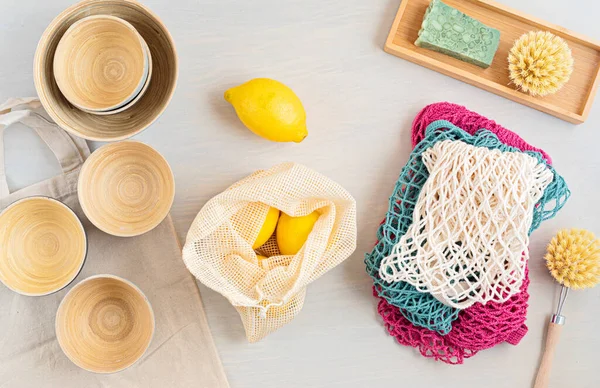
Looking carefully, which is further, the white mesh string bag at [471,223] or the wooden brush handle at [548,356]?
the wooden brush handle at [548,356]

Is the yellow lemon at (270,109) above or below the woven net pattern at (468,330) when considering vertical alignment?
above

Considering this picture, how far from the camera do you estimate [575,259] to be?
0.73m

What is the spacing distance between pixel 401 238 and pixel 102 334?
1.43ft

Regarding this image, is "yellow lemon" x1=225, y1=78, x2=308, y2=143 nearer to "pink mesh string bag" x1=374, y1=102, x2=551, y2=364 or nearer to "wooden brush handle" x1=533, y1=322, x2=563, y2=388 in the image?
"pink mesh string bag" x1=374, y1=102, x2=551, y2=364

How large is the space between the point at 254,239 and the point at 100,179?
0.23 meters

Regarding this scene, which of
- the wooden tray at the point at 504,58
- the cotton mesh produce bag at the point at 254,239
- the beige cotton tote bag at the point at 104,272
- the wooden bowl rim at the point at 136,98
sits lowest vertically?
the beige cotton tote bag at the point at 104,272

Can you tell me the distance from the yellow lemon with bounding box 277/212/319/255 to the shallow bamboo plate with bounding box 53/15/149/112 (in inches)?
10.4

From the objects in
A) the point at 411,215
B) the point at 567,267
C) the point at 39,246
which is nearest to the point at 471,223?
the point at 411,215

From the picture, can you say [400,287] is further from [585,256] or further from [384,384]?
[585,256]

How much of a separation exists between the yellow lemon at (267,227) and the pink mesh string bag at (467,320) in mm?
203

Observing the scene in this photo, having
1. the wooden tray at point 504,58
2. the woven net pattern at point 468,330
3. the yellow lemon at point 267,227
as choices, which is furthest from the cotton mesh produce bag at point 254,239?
the wooden tray at point 504,58

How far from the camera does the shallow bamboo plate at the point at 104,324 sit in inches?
25.7

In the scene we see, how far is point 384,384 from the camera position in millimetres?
755

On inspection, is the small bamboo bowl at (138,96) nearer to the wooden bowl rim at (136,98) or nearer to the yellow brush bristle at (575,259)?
the wooden bowl rim at (136,98)
